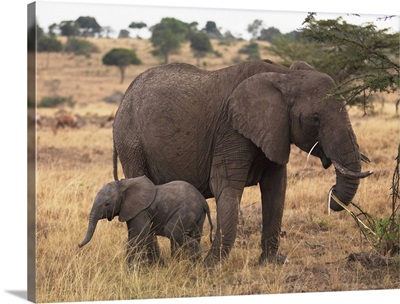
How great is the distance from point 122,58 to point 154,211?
30.4 metres

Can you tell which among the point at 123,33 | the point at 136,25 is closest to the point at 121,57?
the point at 123,33

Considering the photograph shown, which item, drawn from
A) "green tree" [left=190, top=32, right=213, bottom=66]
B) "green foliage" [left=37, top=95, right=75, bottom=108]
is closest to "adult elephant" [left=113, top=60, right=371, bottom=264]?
"green foliage" [left=37, top=95, right=75, bottom=108]

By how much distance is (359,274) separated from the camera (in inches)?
369

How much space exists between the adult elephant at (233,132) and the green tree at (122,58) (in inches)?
1138

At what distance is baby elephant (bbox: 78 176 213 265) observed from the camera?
28.4 ft

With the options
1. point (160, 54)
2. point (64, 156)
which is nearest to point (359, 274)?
point (64, 156)

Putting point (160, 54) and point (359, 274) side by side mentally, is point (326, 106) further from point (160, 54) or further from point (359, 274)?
point (160, 54)

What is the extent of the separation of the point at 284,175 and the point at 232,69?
1.18m

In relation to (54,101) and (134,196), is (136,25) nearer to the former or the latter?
(54,101)

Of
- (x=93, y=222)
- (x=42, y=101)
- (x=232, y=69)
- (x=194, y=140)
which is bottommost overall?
(x=42, y=101)

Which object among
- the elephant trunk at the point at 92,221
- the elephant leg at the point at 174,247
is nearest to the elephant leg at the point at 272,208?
the elephant leg at the point at 174,247

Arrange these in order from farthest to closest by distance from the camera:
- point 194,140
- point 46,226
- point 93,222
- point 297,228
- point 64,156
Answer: point 64,156
point 297,228
point 46,226
point 194,140
point 93,222

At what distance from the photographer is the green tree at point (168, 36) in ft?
126

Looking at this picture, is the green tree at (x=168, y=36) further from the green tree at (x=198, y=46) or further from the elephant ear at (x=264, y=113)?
the elephant ear at (x=264, y=113)
